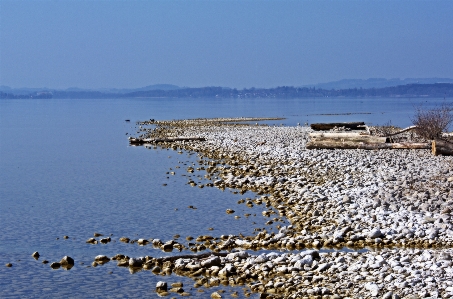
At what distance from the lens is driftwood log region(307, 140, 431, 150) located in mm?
25500

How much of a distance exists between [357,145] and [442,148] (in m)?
4.03

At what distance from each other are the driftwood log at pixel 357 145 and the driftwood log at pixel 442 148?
5.67ft

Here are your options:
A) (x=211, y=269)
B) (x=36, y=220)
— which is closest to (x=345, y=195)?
(x=211, y=269)

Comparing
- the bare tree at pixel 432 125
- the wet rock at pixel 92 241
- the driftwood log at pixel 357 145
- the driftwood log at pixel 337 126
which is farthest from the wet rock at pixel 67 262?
the driftwood log at pixel 337 126

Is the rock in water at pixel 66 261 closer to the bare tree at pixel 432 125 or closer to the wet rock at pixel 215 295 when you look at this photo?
the wet rock at pixel 215 295

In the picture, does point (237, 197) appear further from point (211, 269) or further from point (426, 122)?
point (426, 122)

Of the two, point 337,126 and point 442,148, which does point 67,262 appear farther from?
point 337,126

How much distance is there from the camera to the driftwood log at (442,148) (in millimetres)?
23047

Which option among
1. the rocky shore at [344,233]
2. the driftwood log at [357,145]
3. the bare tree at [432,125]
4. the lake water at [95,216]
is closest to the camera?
the rocky shore at [344,233]

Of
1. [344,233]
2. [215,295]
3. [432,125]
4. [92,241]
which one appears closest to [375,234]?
[344,233]

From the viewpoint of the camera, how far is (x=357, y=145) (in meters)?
26.4

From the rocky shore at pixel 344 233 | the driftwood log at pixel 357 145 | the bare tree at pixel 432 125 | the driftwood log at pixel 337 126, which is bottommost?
Answer: the rocky shore at pixel 344 233

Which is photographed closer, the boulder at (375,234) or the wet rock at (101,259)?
the wet rock at (101,259)

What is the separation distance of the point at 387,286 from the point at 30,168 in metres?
23.2
